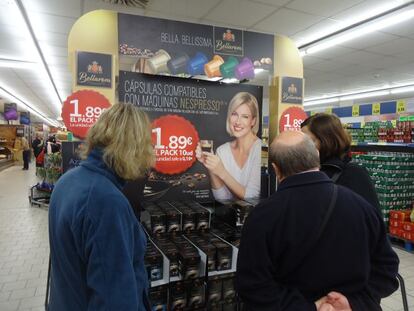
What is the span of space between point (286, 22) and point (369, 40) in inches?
88.6

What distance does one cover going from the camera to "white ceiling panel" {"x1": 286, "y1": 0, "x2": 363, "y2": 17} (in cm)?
514

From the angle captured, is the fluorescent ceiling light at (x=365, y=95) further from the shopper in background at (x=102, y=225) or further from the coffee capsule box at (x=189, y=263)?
the shopper in background at (x=102, y=225)

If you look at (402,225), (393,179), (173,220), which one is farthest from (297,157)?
(393,179)

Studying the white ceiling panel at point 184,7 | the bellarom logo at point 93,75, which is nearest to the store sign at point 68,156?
the bellarom logo at point 93,75

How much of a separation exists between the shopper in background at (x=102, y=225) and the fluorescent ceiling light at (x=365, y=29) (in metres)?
5.99

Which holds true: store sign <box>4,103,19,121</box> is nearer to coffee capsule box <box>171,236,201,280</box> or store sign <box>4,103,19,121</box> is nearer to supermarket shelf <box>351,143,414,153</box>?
supermarket shelf <box>351,143,414,153</box>

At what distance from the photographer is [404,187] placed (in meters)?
5.70

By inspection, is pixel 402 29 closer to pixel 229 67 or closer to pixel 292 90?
pixel 292 90

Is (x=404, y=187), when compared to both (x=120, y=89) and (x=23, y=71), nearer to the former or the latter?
(x=120, y=89)

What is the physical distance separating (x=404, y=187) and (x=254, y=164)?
422 cm

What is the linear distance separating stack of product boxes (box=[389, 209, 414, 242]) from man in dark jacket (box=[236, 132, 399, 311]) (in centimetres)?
449

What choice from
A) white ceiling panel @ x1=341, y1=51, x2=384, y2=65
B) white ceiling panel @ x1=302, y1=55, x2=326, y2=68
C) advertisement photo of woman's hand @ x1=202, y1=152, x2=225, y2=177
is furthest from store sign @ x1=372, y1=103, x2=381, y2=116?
advertisement photo of woman's hand @ x1=202, y1=152, x2=225, y2=177

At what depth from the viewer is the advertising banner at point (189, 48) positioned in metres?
2.51

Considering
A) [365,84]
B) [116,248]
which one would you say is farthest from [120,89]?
[365,84]
